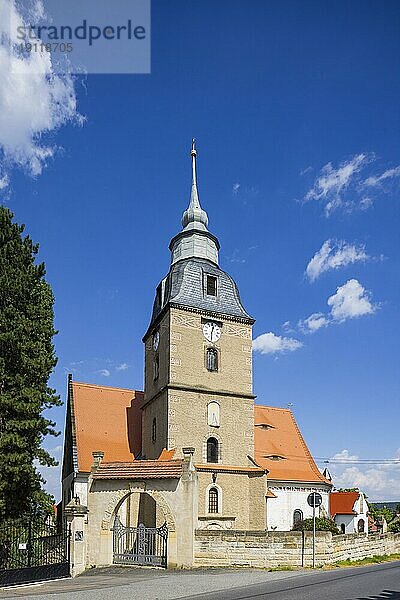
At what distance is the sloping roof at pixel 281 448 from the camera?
37.8 metres

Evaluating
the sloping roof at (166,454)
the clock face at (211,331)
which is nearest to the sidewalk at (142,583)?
the sloping roof at (166,454)

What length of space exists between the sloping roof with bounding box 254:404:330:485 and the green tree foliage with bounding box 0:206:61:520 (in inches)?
664

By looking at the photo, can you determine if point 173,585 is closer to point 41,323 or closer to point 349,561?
point 349,561

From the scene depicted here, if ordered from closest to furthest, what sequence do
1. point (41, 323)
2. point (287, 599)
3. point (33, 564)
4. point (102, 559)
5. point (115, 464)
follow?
point (287, 599) < point (33, 564) < point (102, 559) < point (115, 464) < point (41, 323)

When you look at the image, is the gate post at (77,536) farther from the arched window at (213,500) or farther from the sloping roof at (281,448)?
the sloping roof at (281,448)

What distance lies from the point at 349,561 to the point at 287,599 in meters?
10.8

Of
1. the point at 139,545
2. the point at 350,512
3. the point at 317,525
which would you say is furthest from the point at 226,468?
the point at 350,512

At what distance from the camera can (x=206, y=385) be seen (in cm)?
3409

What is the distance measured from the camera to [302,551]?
21.9 metres

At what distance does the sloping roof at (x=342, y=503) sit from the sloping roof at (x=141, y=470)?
2640 centimetres

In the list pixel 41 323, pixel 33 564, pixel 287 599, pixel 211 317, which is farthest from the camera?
pixel 211 317

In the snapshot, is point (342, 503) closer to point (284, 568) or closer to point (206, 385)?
point (206, 385)

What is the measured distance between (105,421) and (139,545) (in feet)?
49.0

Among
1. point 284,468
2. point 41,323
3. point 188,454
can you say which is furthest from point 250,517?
point 41,323
